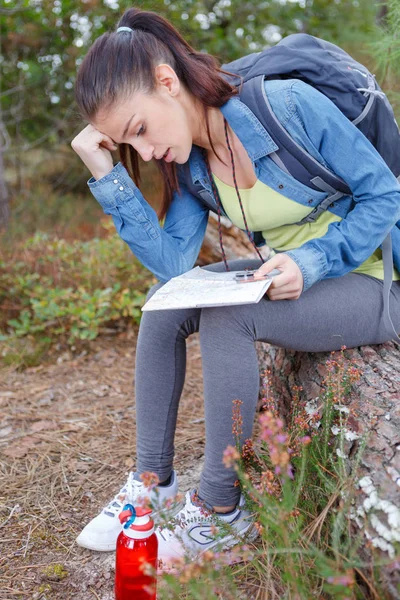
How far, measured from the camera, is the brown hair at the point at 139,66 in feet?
5.49

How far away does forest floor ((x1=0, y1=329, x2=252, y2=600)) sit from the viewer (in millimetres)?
1729

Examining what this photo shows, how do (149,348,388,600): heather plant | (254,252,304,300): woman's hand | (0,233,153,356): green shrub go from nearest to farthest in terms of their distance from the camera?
(149,348,388,600): heather plant < (254,252,304,300): woman's hand < (0,233,153,356): green shrub

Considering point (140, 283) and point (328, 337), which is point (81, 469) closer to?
point (328, 337)

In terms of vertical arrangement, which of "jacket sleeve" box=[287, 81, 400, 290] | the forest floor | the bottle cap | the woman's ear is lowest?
the forest floor

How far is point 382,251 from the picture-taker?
71.4 inches

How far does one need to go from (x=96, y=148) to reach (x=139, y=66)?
0.32 m

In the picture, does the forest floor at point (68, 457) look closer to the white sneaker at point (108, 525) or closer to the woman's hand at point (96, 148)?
the white sneaker at point (108, 525)

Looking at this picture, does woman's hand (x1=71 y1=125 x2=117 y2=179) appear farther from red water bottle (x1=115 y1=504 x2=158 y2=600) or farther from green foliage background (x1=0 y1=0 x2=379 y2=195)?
green foliage background (x1=0 y1=0 x2=379 y2=195)

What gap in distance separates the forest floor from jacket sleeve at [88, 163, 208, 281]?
82cm

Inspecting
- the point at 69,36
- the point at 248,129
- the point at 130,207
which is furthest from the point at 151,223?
the point at 69,36

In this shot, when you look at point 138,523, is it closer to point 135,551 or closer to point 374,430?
point 135,551

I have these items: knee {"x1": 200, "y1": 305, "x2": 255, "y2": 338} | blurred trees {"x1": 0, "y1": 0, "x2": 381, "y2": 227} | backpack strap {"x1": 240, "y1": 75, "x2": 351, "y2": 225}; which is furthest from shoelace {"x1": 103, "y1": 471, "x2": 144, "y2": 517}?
blurred trees {"x1": 0, "y1": 0, "x2": 381, "y2": 227}

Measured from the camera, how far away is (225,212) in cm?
202

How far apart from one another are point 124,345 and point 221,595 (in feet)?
7.24
